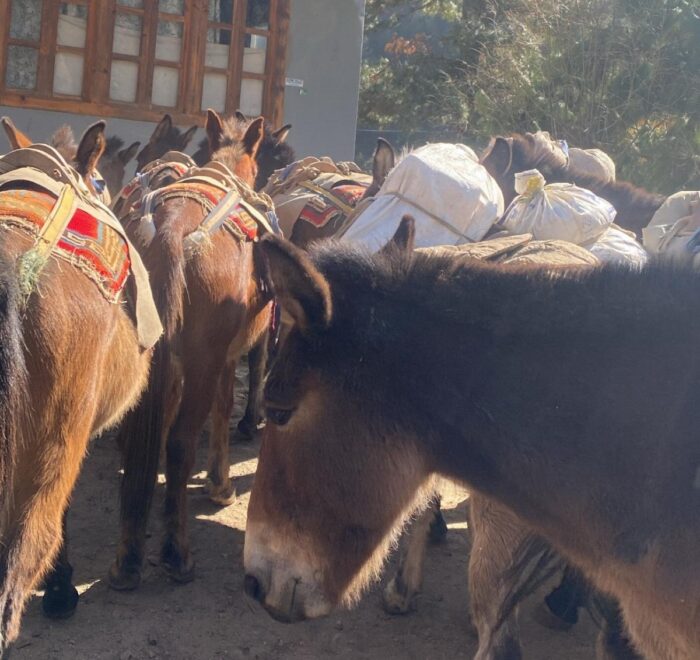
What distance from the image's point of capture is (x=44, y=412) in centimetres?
292

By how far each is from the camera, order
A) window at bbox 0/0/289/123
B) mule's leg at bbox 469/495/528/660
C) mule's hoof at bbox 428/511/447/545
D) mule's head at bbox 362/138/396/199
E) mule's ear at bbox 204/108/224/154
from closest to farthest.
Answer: mule's leg at bbox 469/495/528/660, mule's hoof at bbox 428/511/447/545, mule's head at bbox 362/138/396/199, mule's ear at bbox 204/108/224/154, window at bbox 0/0/289/123

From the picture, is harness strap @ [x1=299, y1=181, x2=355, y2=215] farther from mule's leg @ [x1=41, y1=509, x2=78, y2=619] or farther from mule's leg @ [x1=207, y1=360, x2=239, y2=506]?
mule's leg @ [x1=41, y1=509, x2=78, y2=619]

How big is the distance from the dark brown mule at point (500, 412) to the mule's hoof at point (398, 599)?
2.22 meters

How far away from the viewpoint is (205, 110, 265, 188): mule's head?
19.3ft

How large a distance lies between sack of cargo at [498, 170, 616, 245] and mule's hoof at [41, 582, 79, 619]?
2.57m

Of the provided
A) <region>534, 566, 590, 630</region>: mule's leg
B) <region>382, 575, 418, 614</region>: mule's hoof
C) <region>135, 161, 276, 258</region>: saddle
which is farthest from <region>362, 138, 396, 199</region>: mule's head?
<region>534, 566, 590, 630</region>: mule's leg

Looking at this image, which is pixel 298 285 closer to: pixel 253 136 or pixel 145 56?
pixel 253 136

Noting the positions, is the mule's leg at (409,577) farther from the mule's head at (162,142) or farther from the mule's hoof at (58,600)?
the mule's head at (162,142)

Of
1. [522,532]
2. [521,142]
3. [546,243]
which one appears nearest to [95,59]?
[521,142]

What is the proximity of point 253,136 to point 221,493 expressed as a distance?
2330 millimetres

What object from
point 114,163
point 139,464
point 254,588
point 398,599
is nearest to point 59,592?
point 139,464

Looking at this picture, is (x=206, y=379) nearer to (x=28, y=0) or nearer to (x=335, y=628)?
(x=335, y=628)

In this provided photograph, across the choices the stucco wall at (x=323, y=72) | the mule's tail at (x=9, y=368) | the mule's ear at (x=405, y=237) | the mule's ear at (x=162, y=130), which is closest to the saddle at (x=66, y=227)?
the mule's tail at (x=9, y=368)

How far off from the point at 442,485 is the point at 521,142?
395 centimetres
